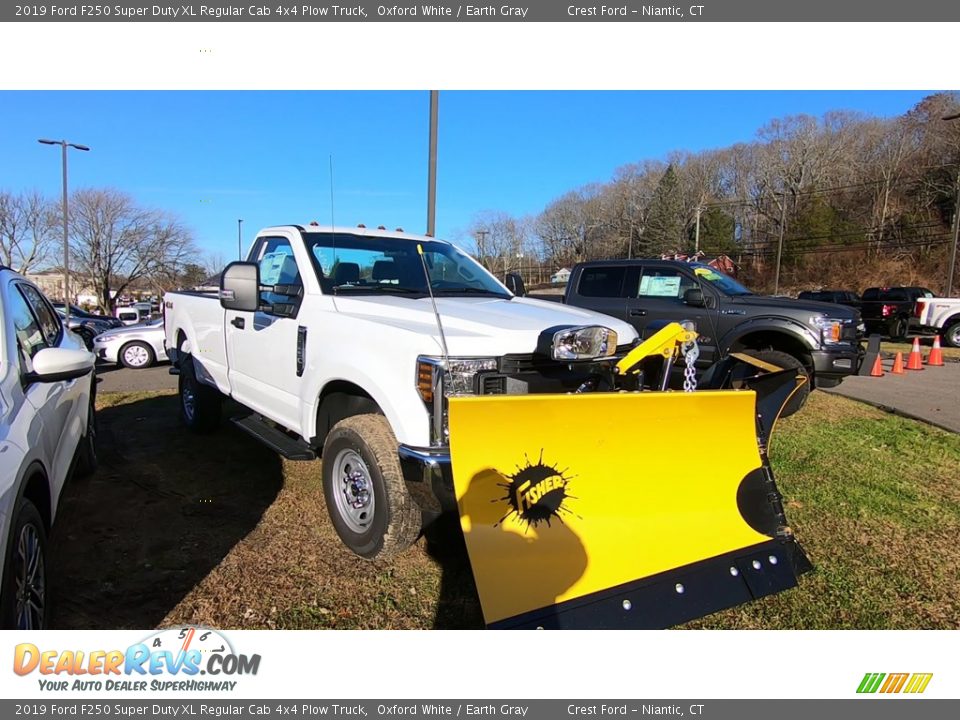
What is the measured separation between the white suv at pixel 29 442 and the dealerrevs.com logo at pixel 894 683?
351 centimetres

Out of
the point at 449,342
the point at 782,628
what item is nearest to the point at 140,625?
the point at 449,342

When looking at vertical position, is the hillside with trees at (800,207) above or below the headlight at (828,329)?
above

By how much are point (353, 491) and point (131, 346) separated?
11.3 m

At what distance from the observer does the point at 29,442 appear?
261 cm

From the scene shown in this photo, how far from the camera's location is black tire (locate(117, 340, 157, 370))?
40.7 ft

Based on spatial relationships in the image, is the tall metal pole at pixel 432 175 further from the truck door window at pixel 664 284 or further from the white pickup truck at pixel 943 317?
the white pickup truck at pixel 943 317

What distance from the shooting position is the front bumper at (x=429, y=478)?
110 inches

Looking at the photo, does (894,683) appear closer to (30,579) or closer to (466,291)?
(466,291)

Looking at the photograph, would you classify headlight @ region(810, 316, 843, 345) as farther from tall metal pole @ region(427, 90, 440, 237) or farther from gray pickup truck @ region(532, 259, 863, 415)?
tall metal pole @ region(427, 90, 440, 237)

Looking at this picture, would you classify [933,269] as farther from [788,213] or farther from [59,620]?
[59,620]

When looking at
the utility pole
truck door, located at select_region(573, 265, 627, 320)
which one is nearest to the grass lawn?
truck door, located at select_region(573, 265, 627, 320)

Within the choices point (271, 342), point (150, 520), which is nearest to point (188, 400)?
point (150, 520)

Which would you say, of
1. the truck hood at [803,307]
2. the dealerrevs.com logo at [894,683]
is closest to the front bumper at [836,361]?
the truck hood at [803,307]

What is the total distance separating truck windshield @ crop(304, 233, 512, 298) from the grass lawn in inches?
67.8
